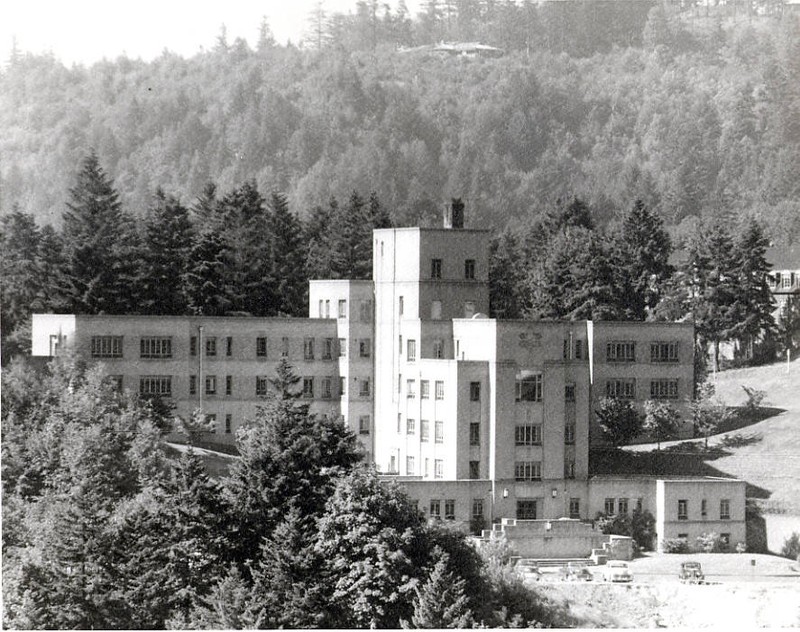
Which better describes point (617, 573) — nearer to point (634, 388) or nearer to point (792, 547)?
point (792, 547)

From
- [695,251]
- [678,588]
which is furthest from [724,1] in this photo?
[678,588]

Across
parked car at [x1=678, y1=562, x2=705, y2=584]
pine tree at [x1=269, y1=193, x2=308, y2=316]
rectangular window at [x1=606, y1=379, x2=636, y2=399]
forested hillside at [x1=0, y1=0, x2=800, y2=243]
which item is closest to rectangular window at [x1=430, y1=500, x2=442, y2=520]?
parked car at [x1=678, y1=562, x2=705, y2=584]

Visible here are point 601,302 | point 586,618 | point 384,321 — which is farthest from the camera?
point 601,302

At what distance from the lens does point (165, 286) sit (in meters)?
91.2

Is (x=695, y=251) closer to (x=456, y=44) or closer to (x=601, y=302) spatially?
(x=601, y=302)

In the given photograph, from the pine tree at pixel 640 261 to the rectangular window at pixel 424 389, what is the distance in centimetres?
2270

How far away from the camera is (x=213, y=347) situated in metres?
86.1

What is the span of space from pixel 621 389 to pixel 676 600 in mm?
18207

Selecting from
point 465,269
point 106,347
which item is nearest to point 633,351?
point 465,269

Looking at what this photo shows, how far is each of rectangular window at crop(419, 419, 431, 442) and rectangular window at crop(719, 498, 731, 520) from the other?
1271 centimetres

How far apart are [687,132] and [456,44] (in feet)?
80.5

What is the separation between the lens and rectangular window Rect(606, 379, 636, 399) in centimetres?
8669

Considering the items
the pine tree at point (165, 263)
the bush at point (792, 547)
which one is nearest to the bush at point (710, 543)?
the bush at point (792, 547)

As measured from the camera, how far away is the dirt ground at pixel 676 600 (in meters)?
68.6
